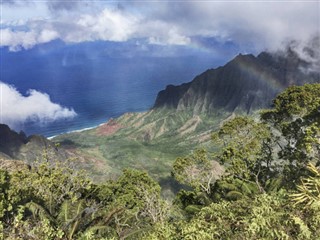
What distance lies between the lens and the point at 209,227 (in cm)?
1612

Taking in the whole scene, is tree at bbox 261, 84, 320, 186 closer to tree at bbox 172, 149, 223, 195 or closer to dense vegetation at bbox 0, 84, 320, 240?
dense vegetation at bbox 0, 84, 320, 240

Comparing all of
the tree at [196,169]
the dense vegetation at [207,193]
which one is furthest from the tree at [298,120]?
the tree at [196,169]

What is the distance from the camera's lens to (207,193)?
53.5 metres

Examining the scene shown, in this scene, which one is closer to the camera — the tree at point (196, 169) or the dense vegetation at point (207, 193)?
the dense vegetation at point (207, 193)

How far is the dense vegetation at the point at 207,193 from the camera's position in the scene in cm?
1531

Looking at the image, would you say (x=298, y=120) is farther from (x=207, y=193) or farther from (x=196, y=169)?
(x=196, y=169)

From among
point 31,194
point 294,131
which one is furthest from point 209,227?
point 294,131

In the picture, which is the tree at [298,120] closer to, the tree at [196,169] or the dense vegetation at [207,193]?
the dense vegetation at [207,193]

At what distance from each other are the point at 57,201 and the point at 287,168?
92.3 ft

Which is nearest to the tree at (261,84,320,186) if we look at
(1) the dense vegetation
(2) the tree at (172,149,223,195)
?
(1) the dense vegetation

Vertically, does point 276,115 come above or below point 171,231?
above

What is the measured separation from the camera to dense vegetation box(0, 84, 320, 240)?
15312 millimetres

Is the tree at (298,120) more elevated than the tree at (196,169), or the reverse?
the tree at (298,120)

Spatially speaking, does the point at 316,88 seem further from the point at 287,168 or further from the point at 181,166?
the point at 181,166
